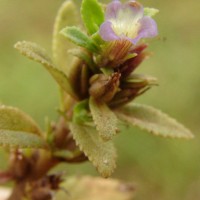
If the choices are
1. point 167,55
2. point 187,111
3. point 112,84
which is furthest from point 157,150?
point 112,84

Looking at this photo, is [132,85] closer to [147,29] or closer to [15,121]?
[147,29]

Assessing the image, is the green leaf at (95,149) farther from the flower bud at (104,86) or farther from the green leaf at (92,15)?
the green leaf at (92,15)

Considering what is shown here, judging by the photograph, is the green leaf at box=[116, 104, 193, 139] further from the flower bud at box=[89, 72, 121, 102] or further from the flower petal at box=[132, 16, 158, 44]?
the flower petal at box=[132, 16, 158, 44]

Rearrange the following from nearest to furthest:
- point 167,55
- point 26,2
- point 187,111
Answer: point 187,111 → point 167,55 → point 26,2

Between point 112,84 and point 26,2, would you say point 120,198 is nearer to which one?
point 112,84

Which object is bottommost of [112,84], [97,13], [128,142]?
[128,142]

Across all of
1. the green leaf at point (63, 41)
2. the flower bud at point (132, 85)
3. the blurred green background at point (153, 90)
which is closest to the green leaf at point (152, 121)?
the flower bud at point (132, 85)

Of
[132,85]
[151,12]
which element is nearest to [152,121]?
[132,85]
